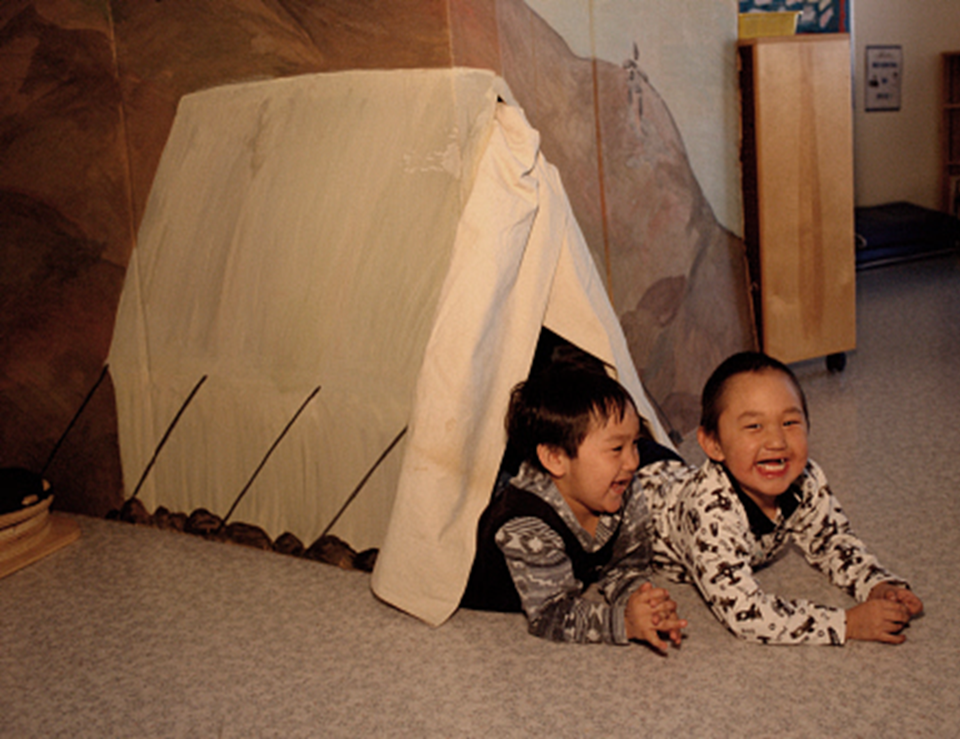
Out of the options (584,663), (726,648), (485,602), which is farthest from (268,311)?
(726,648)

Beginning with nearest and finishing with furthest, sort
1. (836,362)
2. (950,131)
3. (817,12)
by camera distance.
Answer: (836,362) → (817,12) → (950,131)

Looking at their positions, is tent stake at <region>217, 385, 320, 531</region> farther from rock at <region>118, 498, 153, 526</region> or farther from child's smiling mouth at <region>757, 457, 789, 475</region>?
child's smiling mouth at <region>757, 457, 789, 475</region>

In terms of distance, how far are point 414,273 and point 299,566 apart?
0.67 meters

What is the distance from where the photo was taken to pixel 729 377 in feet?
5.00

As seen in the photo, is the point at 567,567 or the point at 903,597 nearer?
the point at 903,597

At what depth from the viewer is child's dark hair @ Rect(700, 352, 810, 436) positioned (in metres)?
1.51

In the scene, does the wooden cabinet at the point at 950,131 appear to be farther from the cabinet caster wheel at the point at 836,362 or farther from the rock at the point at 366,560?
the rock at the point at 366,560

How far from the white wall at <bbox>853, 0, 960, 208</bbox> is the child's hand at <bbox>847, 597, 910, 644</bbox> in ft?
16.5

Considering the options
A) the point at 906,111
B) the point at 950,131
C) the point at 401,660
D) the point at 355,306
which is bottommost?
the point at 401,660

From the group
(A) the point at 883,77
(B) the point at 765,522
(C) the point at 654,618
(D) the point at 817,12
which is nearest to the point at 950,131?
(A) the point at 883,77

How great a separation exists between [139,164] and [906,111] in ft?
17.9

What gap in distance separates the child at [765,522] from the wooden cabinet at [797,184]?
1.25 meters

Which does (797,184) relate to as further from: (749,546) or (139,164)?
(139,164)

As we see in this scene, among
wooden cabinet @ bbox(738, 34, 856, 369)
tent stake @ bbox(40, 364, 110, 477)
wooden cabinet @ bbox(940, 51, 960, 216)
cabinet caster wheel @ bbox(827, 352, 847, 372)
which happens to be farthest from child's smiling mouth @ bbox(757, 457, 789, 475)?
wooden cabinet @ bbox(940, 51, 960, 216)
